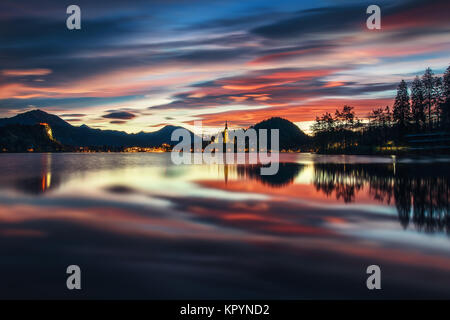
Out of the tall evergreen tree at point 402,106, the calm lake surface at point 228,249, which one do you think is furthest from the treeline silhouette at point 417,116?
the calm lake surface at point 228,249

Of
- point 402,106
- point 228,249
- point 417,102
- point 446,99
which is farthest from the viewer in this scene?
point 402,106

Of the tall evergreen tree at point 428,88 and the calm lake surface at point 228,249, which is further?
the tall evergreen tree at point 428,88

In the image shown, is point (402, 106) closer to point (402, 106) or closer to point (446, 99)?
point (402, 106)

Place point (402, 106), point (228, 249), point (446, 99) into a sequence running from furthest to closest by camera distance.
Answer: point (402, 106) < point (446, 99) < point (228, 249)

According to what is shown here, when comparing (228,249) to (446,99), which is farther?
(446,99)

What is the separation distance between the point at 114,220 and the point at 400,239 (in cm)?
1206

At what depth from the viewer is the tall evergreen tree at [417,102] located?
100 meters

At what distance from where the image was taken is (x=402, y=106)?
346 feet

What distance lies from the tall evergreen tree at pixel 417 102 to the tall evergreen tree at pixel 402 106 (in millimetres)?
2276

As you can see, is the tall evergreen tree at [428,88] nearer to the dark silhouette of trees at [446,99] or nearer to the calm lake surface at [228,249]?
the dark silhouette of trees at [446,99]

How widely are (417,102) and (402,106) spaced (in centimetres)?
459

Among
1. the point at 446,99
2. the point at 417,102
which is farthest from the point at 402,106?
the point at 446,99
